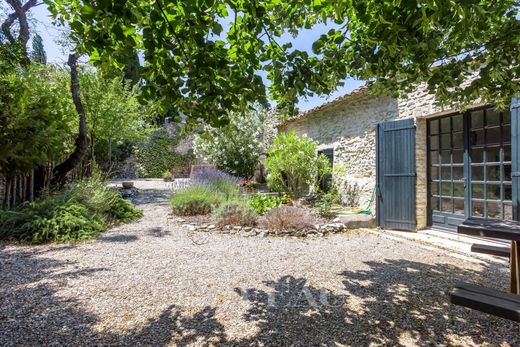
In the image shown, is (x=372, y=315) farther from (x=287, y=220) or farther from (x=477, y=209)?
(x=477, y=209)

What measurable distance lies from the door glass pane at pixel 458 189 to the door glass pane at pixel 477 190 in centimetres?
19

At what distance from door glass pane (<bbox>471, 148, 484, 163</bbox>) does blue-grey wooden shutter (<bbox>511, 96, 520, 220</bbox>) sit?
2.13 ft

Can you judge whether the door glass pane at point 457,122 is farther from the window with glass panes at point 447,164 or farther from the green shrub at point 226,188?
the green shrub at point 226,188

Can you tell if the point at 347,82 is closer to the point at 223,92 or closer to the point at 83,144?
the point at 223,92

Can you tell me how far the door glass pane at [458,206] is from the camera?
5.35m

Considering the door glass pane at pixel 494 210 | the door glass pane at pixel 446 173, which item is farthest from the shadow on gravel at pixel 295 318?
the door glass pane at pixel 446 173

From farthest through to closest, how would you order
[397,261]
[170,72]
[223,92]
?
1. [397,261]
2. [223,92]
3. [170,72]

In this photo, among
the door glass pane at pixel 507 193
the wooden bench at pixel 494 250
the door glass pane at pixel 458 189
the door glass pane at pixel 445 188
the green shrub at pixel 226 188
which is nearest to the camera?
the wooden bench at pixel 494 250

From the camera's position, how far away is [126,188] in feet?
37.4

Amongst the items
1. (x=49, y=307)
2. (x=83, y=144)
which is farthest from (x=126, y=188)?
(x=49, y=307)

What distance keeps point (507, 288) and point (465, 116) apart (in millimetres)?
3211

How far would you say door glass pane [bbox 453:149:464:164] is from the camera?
5389 mm

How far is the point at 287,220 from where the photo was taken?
18.6ft

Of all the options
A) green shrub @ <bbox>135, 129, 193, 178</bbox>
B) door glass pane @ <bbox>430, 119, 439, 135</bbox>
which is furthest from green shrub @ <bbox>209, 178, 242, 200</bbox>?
green shrub @ <bbox>135, 129, 193, 178</bbox>
